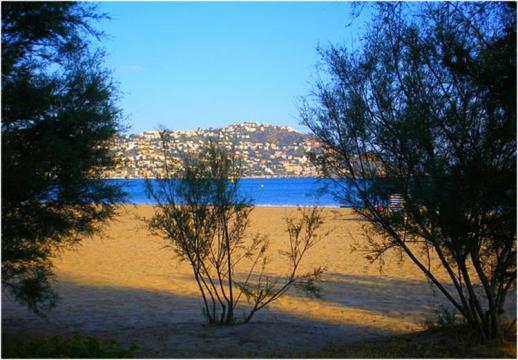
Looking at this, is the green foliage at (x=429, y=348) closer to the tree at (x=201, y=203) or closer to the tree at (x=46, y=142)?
the tree at (x=201, y=203)

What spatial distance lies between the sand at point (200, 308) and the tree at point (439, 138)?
1000mm

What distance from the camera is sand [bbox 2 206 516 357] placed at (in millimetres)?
8594

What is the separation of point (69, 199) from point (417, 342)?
5232mm

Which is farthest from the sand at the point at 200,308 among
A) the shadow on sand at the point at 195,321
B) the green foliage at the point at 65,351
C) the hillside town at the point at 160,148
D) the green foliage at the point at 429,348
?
the green foliage at the point at 65,351

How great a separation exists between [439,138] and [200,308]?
633cm

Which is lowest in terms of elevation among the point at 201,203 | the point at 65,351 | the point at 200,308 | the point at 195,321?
the point at 65,351

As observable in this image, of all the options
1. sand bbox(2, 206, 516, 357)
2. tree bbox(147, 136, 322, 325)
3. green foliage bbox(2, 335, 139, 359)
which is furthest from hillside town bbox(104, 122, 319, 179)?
green foliage bbox(2, 335, 139, 359)

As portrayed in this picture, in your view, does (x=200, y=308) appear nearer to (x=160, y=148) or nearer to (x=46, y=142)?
(x=160, y=148)

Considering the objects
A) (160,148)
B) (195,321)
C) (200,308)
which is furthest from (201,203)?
(200,308)

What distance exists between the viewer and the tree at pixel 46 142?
24.5 feet

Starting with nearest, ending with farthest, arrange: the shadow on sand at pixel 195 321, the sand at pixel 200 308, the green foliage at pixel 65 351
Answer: the green foliage at pixel 65 351 < the shadow on sand at pixel 195 321 < the sand at pixel 200 308

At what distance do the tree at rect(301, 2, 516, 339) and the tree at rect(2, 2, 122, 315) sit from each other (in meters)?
3.28

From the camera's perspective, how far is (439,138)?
7.25 metres

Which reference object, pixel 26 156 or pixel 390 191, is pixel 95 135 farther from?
pixel 390 191
